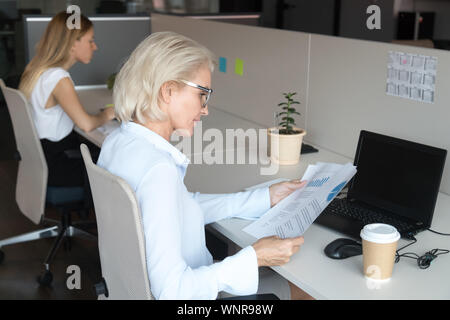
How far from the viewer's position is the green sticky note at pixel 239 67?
2960mm

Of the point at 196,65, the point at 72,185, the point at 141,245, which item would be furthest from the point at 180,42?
the point at 72,185

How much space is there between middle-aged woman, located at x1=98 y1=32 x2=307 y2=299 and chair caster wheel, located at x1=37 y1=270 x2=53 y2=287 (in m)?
1.48

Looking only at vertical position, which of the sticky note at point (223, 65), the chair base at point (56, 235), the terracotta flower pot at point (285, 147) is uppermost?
the sticky note at point (223, 65)

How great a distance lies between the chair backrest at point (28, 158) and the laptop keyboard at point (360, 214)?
4.62 ft

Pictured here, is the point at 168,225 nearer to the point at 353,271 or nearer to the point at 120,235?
the point at 120,235

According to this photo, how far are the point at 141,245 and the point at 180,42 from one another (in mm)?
478

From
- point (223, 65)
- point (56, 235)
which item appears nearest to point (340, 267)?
point (223, 65)

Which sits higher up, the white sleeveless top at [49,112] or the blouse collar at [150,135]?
the blouse collar at [150,135]

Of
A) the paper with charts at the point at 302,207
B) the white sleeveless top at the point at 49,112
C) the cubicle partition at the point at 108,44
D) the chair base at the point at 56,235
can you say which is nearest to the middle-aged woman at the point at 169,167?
the paper with charts at the point at 302,207

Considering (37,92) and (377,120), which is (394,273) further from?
(37,92)

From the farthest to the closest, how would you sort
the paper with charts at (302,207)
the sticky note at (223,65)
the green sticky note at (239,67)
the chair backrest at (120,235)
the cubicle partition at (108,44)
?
the cubicle partition at (108,44), the sticky note at (223,65), the green sticky note at (239,67), the paper with charts at (302,207), the chair backrest at (120,235)

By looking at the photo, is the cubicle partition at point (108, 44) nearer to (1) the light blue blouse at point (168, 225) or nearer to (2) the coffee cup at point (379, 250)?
(1) the light blue blouse at point (168, 225)

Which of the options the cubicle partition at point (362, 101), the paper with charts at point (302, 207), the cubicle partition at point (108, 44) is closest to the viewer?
the paper with charts at point (302, 207)

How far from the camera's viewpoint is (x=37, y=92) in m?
2.75
